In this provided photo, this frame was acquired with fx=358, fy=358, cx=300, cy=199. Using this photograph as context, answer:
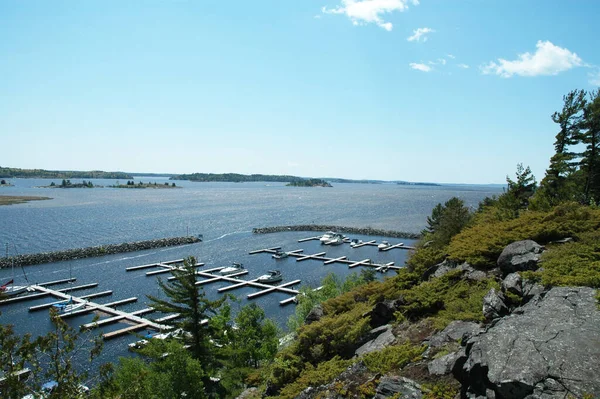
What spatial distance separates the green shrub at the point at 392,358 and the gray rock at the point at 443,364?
2.35 ft

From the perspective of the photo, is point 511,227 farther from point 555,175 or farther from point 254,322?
point 254,322

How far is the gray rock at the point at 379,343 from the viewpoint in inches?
515

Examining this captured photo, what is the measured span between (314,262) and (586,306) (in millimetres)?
60867

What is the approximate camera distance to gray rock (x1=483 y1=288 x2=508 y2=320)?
36.9 feet

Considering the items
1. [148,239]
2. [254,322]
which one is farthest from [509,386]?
[148,239]

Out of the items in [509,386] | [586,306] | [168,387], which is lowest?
[168,387]

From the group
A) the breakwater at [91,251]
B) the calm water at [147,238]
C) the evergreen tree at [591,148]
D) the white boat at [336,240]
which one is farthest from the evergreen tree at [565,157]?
the breakwater at [91,251]

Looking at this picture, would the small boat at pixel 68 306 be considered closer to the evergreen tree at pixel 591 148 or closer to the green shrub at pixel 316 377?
the green shrub at pixel 316 377

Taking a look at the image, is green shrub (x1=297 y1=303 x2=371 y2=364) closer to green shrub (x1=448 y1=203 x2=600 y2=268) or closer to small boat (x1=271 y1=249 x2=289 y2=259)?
green shrub (x1=448 y1=203 x2=600 y2=268)

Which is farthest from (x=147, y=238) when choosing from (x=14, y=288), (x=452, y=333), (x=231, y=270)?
(x=452, y=333)

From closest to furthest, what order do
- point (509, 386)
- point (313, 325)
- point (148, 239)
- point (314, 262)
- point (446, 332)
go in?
1. point (509, 386)
2. point (446, 332)
3. point (313, 325)
4. point (314, 262)
5. point (148, 239)

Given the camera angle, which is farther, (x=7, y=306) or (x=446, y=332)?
(x=7, y=306)

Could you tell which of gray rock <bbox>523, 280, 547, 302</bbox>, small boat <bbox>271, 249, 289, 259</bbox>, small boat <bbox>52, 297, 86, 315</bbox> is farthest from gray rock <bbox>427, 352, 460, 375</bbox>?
small boat <bbox>271, 249, 289, 259</bbox>

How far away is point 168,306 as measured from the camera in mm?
23734
